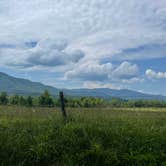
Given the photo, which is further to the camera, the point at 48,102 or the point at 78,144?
the point at 48,102

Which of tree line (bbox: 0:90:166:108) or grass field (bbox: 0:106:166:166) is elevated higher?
tree line (bbox: 0:90:166:108)

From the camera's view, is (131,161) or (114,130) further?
(114,130)

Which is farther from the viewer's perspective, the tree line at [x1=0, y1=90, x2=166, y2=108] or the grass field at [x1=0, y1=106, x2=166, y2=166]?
the tree line at [x1=0, y1=90, x2=166, y2=108]

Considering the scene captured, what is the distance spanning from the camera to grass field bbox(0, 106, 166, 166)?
9070 millimetres

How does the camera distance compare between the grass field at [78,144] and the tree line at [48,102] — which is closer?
the grass field at [78,144]

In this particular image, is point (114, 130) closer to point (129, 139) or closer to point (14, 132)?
point (129, 139)

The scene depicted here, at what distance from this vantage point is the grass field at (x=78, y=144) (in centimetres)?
907

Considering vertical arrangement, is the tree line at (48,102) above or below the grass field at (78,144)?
above

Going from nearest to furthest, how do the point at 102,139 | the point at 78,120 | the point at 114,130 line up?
1. the point at 102,139
2. the point at 114,130
3. the point at 78,120

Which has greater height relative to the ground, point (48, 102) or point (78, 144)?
point (48, 102)

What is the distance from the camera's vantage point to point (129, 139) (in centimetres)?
1042

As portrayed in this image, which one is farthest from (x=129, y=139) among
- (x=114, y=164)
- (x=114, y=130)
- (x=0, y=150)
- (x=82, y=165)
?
(x=0, y=150)

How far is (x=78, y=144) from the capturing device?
9.85 m

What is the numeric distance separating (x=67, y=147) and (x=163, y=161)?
2840mm
